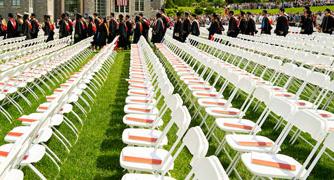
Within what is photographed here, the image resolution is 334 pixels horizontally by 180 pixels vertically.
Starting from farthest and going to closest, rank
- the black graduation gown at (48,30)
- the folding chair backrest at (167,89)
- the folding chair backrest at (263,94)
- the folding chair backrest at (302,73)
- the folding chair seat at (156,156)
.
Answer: the black graduation gown at (48,30) < the folding chair backrest at (302,73) < the folding chair backrest at (167,89) < the folding chair backrest at (263,94) < the folding chair seat at (156,156)

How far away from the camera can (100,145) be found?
6.47m

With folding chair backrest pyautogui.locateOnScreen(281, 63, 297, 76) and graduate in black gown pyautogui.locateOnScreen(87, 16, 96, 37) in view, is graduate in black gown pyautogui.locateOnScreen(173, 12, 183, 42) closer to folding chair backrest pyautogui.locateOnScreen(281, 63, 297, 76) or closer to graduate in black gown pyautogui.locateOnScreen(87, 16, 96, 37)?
graduate in black gown pyautogui.locateOnScreen(87, 16, 96, 37)

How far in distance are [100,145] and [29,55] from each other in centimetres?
818

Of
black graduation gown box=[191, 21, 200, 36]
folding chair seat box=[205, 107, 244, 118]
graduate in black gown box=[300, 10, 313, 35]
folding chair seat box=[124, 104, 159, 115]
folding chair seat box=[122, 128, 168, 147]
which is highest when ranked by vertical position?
graduate in black gown box=[300, 10, 313, 35]

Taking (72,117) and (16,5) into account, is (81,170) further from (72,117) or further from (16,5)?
(16,5)

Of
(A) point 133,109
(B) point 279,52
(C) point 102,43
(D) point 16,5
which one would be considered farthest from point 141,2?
(A) point 133,109

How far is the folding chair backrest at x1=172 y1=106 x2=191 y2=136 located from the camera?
4.18 metres

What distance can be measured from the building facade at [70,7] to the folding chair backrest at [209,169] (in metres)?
53.8

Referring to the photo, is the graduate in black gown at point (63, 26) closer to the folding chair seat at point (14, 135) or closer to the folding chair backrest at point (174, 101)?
the folding chair seat at point (14, 135)

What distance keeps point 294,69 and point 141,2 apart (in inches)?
2444

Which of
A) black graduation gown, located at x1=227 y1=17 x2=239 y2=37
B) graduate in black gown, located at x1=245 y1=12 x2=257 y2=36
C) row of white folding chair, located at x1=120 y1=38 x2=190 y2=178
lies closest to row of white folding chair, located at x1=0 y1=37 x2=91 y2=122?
row of white folding chair, located at x1=120 y1=38 x2=190 y2=178

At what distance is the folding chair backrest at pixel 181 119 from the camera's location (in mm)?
4183

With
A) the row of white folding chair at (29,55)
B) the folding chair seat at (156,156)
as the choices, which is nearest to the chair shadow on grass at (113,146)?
the folding chair seat at (156,156)

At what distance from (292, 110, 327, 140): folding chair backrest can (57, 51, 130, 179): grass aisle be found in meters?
2.18
